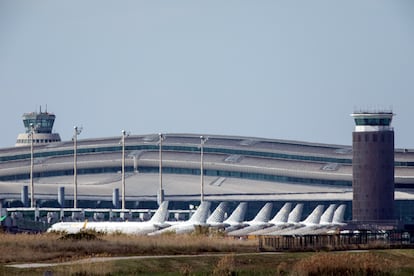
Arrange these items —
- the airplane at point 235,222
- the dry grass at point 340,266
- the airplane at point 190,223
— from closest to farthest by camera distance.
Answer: the dry grass at point 340,266, the airplane at point 190,223, the airplane at point 235,222

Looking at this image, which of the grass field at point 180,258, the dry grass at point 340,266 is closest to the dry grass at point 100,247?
the grass field at point 180,258

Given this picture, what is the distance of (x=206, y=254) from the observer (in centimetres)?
9738

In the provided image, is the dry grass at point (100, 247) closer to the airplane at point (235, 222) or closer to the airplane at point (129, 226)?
the airplane at point (129, 226)

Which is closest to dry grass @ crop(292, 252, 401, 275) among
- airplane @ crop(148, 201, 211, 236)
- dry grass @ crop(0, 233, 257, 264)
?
dry grass @ crop(0, 233, 257, 264)

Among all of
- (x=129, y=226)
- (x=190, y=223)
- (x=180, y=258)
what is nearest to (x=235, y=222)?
(x=190, y=223)

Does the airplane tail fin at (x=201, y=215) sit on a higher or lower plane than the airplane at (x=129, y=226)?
higher

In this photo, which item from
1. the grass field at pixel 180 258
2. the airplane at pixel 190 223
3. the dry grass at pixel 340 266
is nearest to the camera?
the dry grass at pixel 340 266

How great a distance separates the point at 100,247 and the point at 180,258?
8263mm

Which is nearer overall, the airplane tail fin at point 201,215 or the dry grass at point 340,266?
the dry grass at point 340,266

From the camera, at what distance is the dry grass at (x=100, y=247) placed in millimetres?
92000

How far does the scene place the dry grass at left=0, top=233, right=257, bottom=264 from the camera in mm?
92000

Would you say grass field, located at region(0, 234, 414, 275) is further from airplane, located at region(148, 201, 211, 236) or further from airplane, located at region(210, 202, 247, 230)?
airplane, located at region(210, 202, 247, 230)

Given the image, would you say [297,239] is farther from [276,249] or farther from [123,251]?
[123,251]

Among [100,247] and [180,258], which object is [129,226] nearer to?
[100,247]
